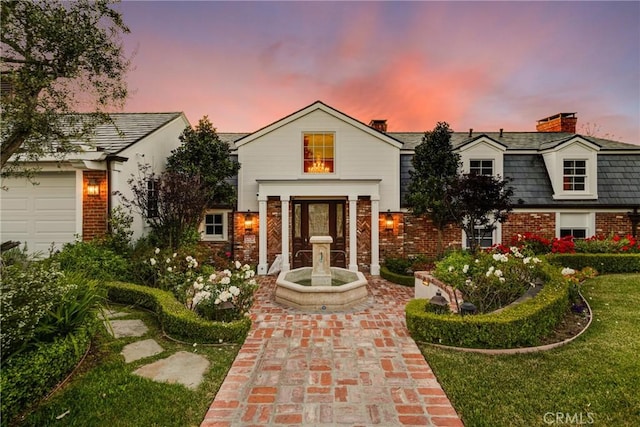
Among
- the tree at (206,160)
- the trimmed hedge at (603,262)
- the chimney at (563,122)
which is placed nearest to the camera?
the trimmed hedge at (603,262)

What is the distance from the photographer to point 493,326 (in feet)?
16.0

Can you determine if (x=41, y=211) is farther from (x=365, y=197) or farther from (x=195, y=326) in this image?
(x=365, y=197)

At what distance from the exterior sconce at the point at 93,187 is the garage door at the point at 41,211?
639 mm

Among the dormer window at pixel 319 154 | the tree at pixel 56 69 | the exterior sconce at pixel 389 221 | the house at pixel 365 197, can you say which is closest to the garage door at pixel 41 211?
the tree at pixel 56 69

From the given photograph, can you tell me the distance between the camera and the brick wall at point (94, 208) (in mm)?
9133

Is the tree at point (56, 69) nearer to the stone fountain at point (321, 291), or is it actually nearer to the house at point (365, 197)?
the stone fountain at point (321, 291)

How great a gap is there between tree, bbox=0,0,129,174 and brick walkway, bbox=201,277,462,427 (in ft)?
17.3

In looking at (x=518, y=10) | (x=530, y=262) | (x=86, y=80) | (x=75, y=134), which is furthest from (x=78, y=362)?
(x=518, y=10)

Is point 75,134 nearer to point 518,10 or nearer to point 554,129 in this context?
point 518,10

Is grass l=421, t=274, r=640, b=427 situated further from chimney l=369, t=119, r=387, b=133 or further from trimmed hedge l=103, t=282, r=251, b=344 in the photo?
chimney l=369, t=119, r=387, b=133

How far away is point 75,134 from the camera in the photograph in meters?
5.68

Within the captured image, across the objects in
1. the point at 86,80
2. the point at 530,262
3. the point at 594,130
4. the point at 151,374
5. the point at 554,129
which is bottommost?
the point at 151,374

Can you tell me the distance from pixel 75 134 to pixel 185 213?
3742 millimetres

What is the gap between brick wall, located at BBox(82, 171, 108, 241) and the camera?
913cm
